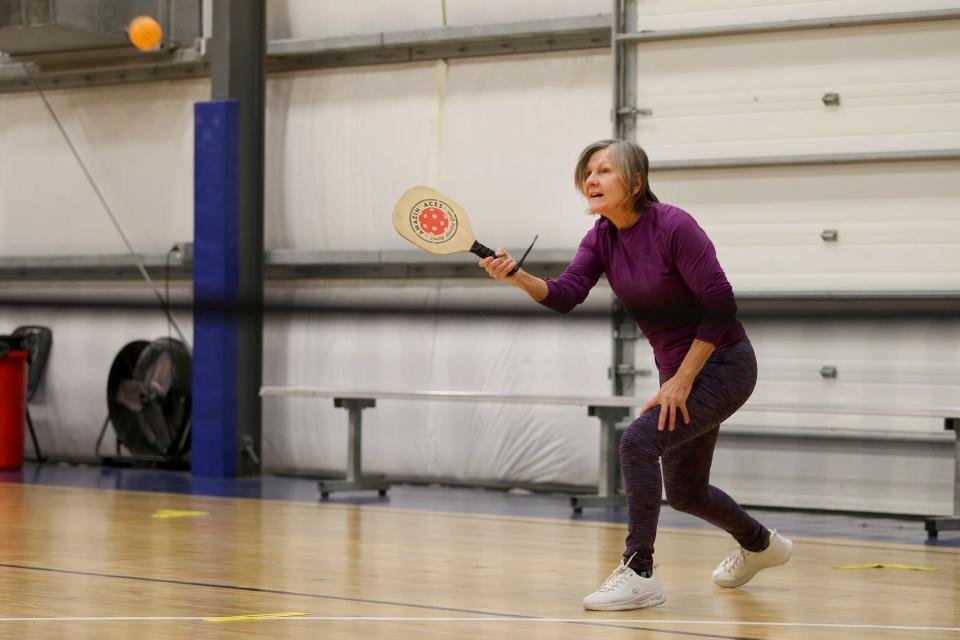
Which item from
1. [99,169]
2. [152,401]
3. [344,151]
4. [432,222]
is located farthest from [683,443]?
A: [99,169]

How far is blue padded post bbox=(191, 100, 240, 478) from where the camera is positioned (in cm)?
1239

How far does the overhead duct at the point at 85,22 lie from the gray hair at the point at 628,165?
823 centimetres

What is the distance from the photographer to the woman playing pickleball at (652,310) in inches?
209

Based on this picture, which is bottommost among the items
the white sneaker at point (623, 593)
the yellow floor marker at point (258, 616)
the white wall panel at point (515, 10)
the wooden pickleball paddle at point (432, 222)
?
the yellow floor marker at point (258, 616)

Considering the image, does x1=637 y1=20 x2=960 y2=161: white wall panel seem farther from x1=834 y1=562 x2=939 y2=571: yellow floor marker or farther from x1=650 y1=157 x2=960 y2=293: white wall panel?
x1=834 y1=562 x2=939 y2=571: yellow floor marker

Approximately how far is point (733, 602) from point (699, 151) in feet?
17.7

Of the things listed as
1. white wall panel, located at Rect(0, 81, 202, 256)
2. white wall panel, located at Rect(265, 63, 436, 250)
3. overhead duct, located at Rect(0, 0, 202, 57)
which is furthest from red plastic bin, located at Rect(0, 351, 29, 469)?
overhead duct, located at Rect(0, 0, 202, 57)

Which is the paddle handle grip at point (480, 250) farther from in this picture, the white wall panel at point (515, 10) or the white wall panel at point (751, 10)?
the white wall panel at point (515, 10)

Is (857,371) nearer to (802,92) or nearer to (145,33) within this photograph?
(802,92)

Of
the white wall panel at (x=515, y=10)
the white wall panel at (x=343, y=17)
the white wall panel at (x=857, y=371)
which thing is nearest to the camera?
the white wall panel at (x=857, y=371)

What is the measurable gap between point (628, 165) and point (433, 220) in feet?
2.56

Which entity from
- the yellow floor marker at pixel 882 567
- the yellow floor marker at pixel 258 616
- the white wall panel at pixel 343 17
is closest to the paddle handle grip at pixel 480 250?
the yellow floor marker at pixel 258 616

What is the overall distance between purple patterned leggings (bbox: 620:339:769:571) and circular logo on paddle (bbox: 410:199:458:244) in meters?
0.99

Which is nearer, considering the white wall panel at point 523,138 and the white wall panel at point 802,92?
the white wall panel at point 802,92
